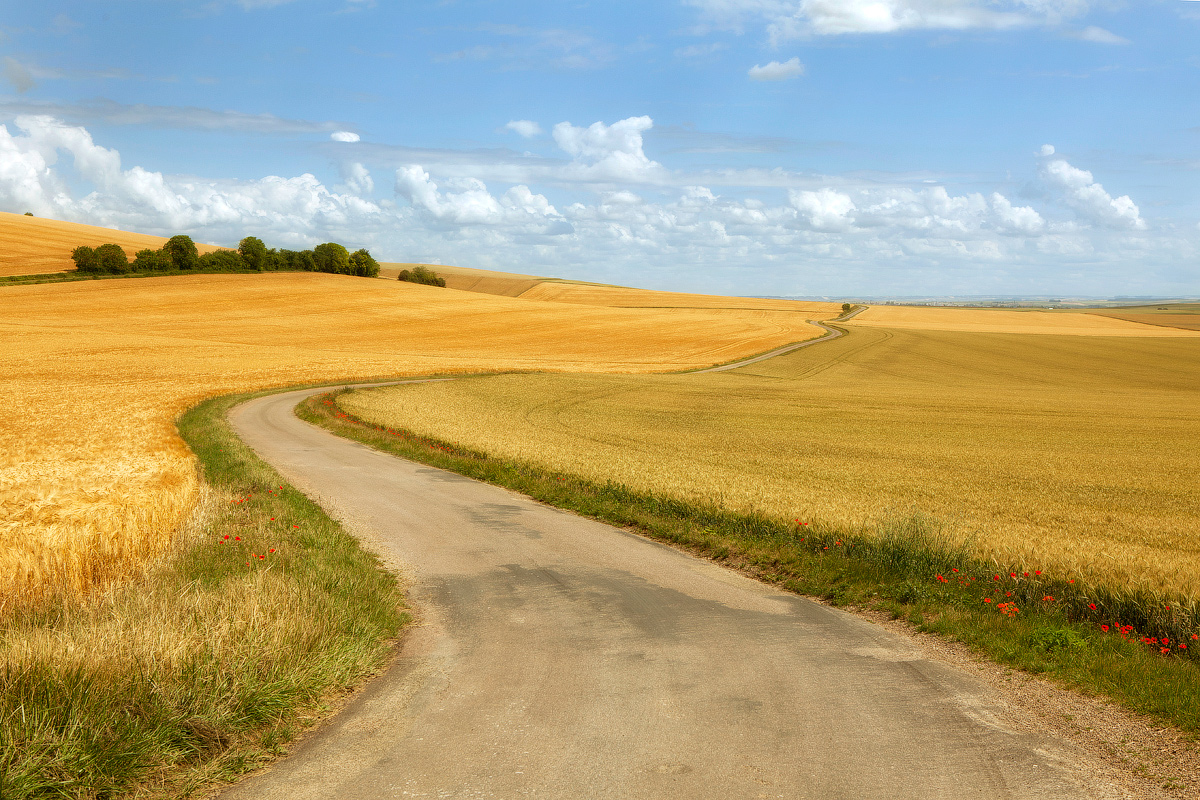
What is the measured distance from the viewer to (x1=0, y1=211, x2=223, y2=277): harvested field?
314 ft

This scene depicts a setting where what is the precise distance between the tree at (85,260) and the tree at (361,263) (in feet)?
124

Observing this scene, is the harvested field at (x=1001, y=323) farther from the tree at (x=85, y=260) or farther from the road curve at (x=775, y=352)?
the tree at (x=85, y=260)

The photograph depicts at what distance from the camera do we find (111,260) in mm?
99250

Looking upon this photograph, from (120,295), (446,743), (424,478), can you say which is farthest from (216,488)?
(120,295)

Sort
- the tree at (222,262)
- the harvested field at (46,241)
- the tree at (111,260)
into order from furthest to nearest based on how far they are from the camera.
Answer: the tree at (222,262) → the tree at (111,260) → the harvested field at (46,241)

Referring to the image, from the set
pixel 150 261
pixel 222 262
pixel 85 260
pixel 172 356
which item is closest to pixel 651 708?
pixel 172 356

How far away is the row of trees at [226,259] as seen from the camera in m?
98.9

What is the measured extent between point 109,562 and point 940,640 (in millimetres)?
10301

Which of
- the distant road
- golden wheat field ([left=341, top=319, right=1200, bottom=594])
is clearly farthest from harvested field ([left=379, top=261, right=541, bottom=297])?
golden wheat field ([left=341, top=319, right=1200, bottom=594])

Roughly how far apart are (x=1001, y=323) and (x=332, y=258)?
115 meters

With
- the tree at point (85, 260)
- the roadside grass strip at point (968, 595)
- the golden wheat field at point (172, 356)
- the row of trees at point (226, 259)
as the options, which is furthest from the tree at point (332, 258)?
the roadside grass strip at point (968, 595)

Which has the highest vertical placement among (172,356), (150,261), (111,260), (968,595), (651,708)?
(150,261)

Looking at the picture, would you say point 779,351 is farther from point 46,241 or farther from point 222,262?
point 46,241

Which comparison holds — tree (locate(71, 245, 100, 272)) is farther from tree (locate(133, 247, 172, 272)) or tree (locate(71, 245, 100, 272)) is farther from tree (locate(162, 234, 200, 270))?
tree (locate(162, 234, 200, 270))
